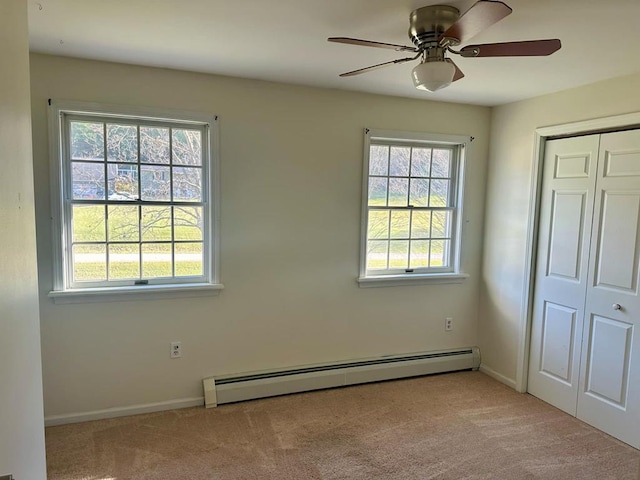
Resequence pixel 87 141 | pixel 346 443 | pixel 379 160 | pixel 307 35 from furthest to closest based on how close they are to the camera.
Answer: pixel 379 160
pixel 87 141
pixel 346 443
pixel 307 35

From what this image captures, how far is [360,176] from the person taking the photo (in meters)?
3.29

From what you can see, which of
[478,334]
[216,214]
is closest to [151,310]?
[216,214]

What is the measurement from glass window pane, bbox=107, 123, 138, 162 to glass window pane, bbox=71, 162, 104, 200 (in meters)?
0.12

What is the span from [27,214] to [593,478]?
306 centimetres

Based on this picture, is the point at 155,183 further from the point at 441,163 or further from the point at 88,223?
the point at 441,163

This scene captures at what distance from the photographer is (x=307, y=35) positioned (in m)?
2.10

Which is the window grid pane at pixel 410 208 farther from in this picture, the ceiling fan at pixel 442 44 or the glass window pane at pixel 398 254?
the ceiling fan at pixel 442 44

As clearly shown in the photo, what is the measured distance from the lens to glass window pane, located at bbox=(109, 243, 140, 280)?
2.79 metres

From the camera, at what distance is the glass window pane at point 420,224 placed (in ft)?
11.8

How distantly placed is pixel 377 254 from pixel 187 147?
1757 millimetres

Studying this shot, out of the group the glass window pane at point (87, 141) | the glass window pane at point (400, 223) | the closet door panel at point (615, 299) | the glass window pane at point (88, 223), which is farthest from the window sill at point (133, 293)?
the closet door panel at point (615, 299)

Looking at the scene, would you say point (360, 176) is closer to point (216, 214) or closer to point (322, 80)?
point (322, 80)

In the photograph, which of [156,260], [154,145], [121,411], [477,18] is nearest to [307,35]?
A: [477,18]

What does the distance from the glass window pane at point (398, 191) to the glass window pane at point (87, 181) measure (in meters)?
2.22
